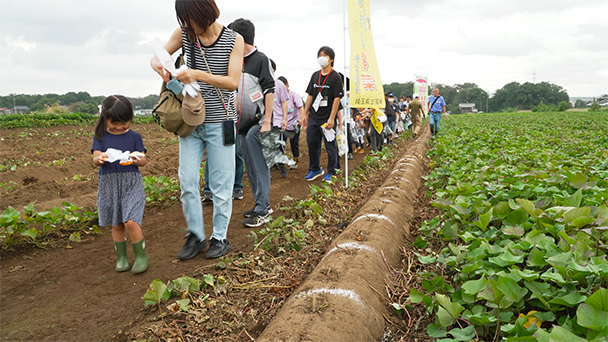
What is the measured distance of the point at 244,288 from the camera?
247 cm

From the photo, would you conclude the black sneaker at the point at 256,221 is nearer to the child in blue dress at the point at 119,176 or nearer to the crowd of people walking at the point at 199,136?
the crowd of people walking at the point at 199,136

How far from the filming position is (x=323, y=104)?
604 cm

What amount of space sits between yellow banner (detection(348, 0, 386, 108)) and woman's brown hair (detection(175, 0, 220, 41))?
325 cm

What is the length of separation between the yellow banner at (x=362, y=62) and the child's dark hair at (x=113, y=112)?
12.1ft

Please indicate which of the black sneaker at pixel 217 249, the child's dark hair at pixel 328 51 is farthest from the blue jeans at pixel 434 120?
the black sneaker at pixel 217 249

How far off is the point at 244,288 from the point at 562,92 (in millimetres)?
98469

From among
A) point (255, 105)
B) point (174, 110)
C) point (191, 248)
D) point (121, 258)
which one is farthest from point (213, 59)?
point (121, 258)

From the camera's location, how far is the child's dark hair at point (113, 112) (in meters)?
2.69

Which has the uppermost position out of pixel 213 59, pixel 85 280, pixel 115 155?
pixel 213 59

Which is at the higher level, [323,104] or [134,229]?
[323,104]

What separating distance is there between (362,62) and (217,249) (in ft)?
A: 13.1

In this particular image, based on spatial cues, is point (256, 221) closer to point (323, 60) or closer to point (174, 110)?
point (174, 110)

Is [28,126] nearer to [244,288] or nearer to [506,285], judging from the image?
[244,288]

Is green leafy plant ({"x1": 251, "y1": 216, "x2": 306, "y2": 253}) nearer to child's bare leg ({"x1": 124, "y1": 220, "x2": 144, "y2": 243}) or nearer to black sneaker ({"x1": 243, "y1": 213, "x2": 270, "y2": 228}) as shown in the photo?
black sneaker ({"x1": 243, "y1": 213, "x2": 270, "y2": 228})
